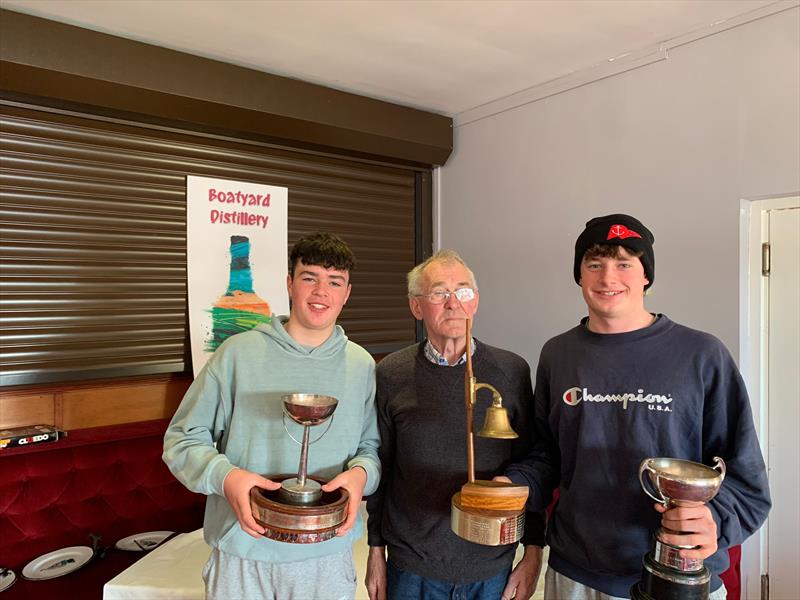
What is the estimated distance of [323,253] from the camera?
1.76 meters

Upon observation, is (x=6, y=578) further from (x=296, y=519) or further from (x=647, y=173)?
(x=647, y=173)

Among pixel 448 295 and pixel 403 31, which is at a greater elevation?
pixel 403 31

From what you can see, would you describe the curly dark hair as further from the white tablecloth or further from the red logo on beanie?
the white tablecloth

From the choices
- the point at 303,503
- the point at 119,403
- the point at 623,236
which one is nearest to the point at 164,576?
the point at 119,403

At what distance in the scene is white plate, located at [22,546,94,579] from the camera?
8.81ft

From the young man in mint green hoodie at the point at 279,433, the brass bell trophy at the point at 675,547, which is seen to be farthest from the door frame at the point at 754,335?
the young man in mint green hoodie at the point at 279,433

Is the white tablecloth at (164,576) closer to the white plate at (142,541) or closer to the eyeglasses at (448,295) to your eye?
the white plate at (142,541)

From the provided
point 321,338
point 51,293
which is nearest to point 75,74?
point 51,293

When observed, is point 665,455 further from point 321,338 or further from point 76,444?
point 76,444

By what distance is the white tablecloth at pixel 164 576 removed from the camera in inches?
94.2

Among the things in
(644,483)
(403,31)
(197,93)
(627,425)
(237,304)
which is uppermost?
(403,31)

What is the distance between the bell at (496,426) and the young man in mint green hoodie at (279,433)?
372 millimetres

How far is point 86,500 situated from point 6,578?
43 cm

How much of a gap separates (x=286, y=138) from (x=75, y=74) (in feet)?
3.70
